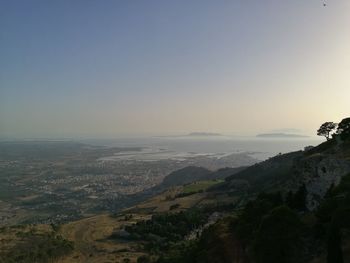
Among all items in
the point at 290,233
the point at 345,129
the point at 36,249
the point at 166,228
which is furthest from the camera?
the point at 166,228

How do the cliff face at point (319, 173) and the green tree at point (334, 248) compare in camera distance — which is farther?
the cliff face at point (319, 173)

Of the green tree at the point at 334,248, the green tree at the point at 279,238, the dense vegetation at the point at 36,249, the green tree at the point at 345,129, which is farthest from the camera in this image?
the dense vegetation at the point at 36,249

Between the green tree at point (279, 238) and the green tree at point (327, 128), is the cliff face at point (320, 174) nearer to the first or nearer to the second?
the green tree at point (279, 238)

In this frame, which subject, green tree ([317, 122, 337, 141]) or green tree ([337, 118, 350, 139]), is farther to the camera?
green tree ([317, 122, 337, 141])

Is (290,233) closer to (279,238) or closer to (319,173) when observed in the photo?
(279,238)

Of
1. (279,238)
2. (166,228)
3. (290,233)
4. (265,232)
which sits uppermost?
(290,233)

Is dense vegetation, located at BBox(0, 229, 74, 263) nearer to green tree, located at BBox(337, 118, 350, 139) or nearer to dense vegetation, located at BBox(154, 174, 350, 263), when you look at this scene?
dense vegetation, located at BBox(154, 174, 350, 263)

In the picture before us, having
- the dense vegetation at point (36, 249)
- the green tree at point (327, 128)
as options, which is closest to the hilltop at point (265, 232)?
the dense vegetation at point (36, 249)

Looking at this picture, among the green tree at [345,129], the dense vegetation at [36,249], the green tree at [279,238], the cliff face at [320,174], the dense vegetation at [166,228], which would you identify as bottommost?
the dense vegetation at [36,249]

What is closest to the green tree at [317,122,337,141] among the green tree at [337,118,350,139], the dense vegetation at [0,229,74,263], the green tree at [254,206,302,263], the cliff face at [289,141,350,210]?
the green tree at [337,118,350,139]

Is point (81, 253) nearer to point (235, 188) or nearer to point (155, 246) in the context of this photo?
point (155, 246)

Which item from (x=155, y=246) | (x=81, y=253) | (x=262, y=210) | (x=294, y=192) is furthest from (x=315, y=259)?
(x=81, y=253)

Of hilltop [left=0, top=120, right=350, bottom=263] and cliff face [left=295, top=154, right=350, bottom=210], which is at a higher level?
cliff face [left=295, top=154, right=350, bottom=210]

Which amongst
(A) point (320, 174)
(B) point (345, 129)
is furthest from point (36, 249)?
(B) point (345, 129)
